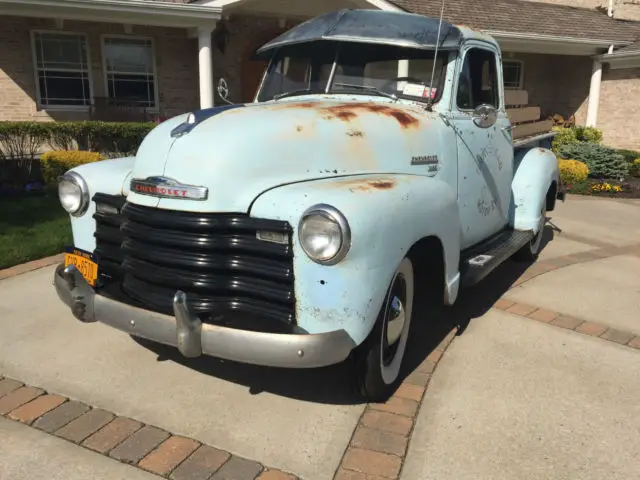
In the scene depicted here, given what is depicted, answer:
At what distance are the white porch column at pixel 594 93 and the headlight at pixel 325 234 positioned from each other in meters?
15.5

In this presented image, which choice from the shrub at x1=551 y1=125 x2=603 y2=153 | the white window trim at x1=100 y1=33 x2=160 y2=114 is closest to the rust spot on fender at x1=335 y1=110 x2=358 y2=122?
the white window trim at x1=100 y1=33 x2=160 y2=114

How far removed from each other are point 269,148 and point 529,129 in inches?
167

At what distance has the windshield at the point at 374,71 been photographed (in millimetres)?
3764

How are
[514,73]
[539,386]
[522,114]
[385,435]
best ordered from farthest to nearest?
[514,73], [522,114], [539,386], [385,435]

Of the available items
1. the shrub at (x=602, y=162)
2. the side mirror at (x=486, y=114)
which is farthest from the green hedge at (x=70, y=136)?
the shrub at (x=602, y=162)

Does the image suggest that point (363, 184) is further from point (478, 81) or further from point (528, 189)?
point (528, 189)

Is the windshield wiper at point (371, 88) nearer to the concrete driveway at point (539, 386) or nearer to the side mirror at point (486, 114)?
the side mirror at point (486, 114)

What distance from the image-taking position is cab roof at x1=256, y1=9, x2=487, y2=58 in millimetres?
3742

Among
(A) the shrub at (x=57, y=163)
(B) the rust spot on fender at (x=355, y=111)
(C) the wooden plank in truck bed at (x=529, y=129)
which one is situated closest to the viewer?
(B) the rust spot on fender at (x=355, y=111)

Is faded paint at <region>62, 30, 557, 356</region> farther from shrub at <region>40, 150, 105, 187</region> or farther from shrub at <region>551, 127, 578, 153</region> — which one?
shrub at <region>551, 127, 578, 153</region>

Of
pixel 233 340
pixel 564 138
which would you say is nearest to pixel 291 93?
pixel 233 340

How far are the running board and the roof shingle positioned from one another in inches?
403

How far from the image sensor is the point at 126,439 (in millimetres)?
2619

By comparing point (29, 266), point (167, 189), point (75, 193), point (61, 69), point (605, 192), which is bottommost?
point (605, 192)
